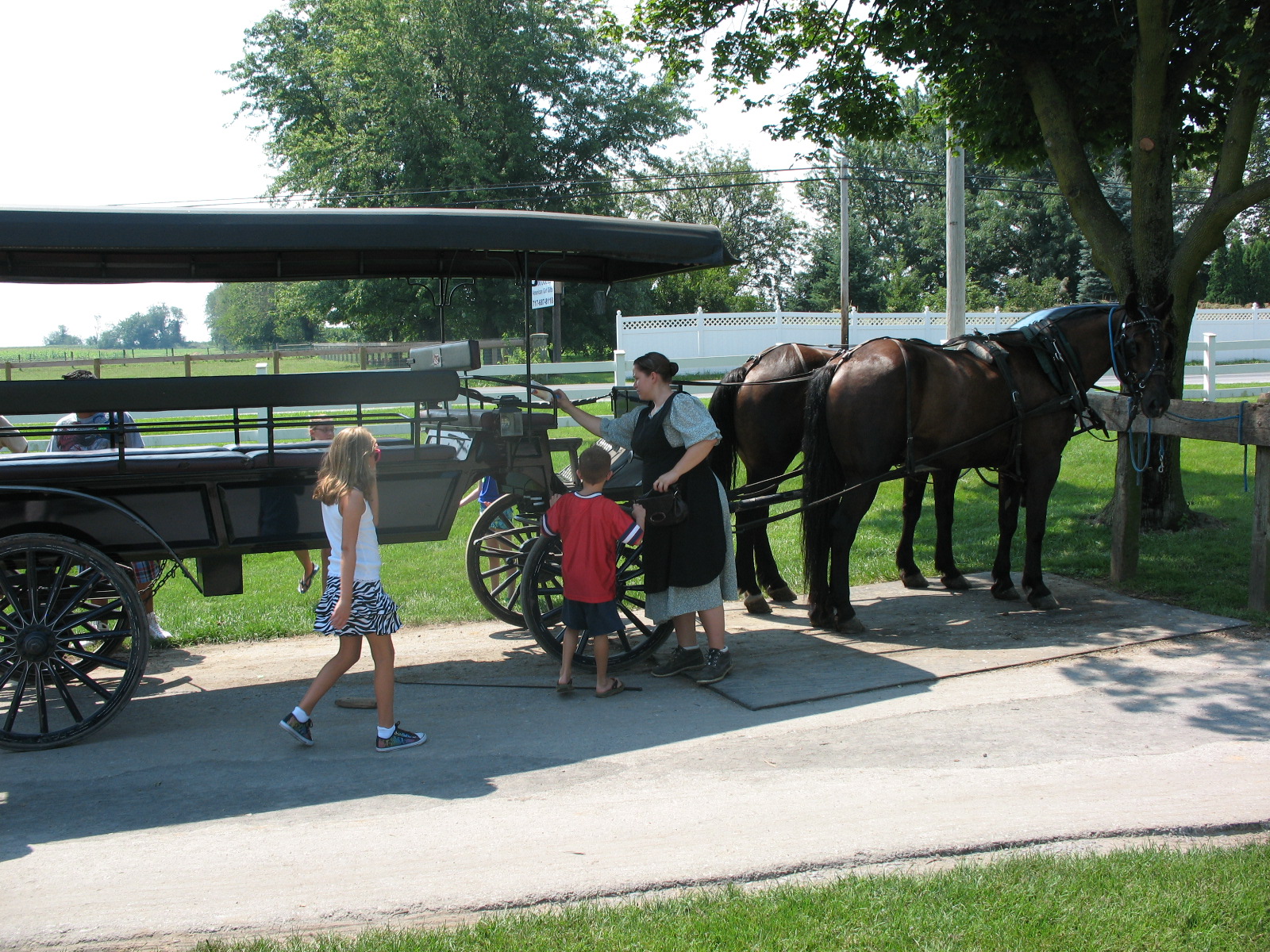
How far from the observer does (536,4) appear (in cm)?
3644

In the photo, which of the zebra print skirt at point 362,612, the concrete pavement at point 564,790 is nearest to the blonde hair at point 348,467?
the zebra print skirt at point 362,612

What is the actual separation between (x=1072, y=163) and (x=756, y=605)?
4.92m

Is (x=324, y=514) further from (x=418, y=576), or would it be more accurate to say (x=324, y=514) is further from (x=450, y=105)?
(x=450, y=105)

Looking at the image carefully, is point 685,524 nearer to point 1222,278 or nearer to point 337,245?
point 337,245

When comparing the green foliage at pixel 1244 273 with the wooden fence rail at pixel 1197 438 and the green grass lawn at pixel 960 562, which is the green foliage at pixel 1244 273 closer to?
the green grass lawn at pixel 960 562

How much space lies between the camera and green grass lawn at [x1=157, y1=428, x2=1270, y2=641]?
284 inches

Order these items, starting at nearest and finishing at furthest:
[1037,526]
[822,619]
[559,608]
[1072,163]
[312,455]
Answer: [312,455] → [559,608] → [822,619] → [1037,526] → [1072,163]

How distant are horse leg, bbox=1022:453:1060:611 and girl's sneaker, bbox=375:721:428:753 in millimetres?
4298

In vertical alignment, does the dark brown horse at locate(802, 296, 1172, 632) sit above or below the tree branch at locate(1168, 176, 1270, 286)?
below

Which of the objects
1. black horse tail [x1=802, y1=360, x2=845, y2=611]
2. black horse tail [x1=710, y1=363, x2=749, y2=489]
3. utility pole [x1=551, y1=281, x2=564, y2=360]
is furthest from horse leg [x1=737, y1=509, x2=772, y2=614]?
utility pole [x1=551, y1=281, x2=564, y2=360]

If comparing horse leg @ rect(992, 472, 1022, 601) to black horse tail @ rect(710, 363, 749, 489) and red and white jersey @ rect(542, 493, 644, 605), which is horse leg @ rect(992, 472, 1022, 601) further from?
red and white jersey @ rect(542, 493, 644, 605)

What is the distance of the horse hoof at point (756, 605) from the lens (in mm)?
7156

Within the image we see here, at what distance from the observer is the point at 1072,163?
349 inches

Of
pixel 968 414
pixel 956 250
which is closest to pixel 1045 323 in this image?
pixel 968 414
